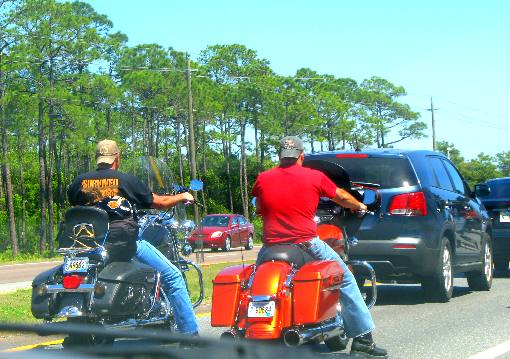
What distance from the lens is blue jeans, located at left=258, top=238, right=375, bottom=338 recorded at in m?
6.90

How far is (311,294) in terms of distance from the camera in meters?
6.32

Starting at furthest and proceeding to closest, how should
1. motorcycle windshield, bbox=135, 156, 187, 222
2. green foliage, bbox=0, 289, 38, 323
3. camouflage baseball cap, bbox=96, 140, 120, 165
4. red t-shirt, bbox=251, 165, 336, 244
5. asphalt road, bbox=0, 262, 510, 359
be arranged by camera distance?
green foliage, bbox=0, 289, 38, 323
motorcycle windshield, bbox=135, 156, 187, 222
asphalt road, bbox=0, 262, 510, 359
camouflage baseball cap, bbox=96, 140, 120, 165
red t-shirt, bbox=251, 165, 336, 244

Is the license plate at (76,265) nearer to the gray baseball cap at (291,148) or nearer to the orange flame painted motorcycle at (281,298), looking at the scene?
the orange flame painted motorcycle at (281,298)

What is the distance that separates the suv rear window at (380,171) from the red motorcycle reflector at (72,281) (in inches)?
187

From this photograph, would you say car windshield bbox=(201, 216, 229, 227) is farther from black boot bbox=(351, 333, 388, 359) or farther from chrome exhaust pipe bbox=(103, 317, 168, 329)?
black boot bbox=(351, 333, 388, 359)

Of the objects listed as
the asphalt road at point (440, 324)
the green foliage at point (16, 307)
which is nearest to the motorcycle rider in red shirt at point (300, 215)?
the asphalt road at point (440, 324)

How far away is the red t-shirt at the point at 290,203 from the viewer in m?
6.85

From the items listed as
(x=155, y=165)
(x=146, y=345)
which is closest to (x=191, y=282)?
(x=155, y=165)

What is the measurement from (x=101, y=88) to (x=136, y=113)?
47.5 ft

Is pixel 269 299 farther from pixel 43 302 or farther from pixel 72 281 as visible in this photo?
pixel 43 302

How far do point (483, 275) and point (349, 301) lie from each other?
697 cm

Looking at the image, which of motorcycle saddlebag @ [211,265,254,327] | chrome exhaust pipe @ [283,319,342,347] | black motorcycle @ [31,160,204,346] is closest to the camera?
chrome exhaust pipe @ [283,319,342,347]

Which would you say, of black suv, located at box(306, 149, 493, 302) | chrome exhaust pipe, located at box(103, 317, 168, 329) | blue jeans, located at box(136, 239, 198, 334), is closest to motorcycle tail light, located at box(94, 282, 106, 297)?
chrome exhaust pipe, located at box(103, 317, 168, 329)

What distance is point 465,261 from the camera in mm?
12562
